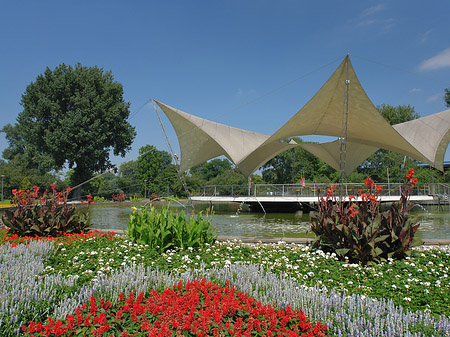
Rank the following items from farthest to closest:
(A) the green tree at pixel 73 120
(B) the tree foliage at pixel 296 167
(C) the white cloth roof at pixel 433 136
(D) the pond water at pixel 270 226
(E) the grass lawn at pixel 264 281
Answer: (B) the tree foliage at pixel 296 167, (A) the green tree at pixel 73 120, (C) the white cloth roof at pixel 433 136, (D) the pond water at pixel 270 226, (E) the grass lawn at pixel 264 281

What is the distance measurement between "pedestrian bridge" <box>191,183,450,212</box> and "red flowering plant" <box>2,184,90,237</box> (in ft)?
49.4

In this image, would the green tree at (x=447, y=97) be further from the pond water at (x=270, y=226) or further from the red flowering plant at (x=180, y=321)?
the red flowering plant at (x=180, y=321)

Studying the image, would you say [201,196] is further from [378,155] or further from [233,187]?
[378,155]

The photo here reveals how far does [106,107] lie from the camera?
3047 centimetres

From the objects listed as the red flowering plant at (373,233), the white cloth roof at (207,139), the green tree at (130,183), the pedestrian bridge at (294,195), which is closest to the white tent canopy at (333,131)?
the white cloth roof at (207,139)

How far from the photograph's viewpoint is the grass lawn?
2.71 m

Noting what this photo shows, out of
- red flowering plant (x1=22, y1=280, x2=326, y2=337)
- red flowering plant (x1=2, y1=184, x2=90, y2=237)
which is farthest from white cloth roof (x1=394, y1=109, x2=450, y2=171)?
red flowering plant (x1=22, y1=280, x2=326, y2=337)

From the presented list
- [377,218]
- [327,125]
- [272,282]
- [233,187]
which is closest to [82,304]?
[272,282]

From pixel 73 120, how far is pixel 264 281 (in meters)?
28.4

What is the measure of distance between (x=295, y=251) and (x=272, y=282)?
7.31ft

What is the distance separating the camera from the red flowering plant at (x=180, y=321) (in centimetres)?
242

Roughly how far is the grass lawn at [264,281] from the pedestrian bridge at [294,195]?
54.3 feet

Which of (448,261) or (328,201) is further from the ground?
(328,201)

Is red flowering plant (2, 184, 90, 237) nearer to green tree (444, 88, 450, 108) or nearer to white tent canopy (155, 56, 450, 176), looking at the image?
white tent canopy (155, 56, 450, 176)
